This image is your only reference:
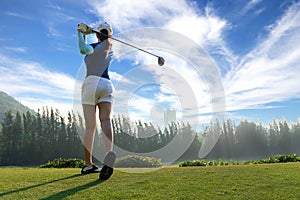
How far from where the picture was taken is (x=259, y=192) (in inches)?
145

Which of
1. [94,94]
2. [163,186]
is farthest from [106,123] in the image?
[163,186]

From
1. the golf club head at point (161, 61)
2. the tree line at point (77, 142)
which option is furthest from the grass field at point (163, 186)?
the tree line at point (77, 142)

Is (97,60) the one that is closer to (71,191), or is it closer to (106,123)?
(106,123)

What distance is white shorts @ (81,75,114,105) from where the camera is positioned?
486cm

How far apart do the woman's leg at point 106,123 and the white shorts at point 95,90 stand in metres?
0.11

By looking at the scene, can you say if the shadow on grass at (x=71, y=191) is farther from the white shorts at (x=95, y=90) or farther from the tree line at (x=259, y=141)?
the tree line at (x=259, y=141)

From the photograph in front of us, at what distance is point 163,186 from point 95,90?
198 cm

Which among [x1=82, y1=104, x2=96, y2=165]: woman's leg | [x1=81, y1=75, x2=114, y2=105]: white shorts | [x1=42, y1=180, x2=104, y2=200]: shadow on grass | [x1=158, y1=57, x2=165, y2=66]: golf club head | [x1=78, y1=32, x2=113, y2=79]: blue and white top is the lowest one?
[x1=42, y1=180, x2=104, y2=200]: shadow on grass

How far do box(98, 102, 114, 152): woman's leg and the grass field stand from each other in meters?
0.57

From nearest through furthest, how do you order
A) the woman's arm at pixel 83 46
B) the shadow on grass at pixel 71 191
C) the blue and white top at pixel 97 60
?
the shadow on grass at pixel 71 191 < the woman's arm at pixel 83 46 < the blue and white top at pixel 97 60

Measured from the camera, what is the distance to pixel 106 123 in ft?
16.1

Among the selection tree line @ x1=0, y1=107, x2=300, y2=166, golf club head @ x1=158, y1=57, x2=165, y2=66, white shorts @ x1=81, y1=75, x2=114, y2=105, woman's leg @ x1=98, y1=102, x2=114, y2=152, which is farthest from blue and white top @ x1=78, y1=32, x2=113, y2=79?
tree line @ x1=0, y1=107, x2=300, y2=166

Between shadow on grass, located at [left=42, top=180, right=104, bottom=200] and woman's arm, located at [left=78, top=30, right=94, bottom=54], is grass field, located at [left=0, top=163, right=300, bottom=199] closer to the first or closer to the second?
shadow on grass, located at [left=42, top=180, right=104, bottom=200]

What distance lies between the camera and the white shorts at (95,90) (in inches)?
191
